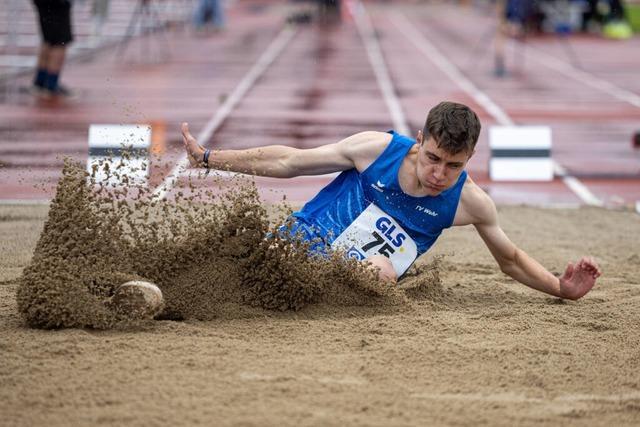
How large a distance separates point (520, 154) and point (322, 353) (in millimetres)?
5832

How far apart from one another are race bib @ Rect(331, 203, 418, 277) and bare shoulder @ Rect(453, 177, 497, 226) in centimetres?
31

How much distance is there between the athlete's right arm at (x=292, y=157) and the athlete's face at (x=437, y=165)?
40cm

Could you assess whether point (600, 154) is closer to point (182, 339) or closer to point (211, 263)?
point (211, 263)

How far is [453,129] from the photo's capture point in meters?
4.36

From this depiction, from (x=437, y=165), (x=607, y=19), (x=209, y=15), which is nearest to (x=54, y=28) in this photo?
(x=437, y=165)

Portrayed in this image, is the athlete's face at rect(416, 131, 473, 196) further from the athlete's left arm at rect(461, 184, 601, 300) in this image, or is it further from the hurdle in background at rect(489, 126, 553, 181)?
the hurdle in background at rect(489, 126, 553, 181)

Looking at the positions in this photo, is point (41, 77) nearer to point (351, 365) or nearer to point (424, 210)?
point (424, 210)

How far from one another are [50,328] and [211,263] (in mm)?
892

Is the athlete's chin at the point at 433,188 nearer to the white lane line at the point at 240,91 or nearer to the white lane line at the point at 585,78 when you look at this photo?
the white lane line at the point at 240,91

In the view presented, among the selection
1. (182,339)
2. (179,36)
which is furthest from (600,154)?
(179,36)

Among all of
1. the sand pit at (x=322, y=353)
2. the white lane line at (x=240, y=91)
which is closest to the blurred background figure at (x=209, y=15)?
the white lane line at (x=240, y=91)

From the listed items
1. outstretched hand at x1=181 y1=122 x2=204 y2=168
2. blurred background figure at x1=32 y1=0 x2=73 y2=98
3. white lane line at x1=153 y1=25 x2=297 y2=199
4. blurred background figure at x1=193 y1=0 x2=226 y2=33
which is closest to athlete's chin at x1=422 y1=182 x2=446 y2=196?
outstretched hand at x1=181 y1=122 x2=204 y2=168

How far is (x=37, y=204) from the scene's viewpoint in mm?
7762

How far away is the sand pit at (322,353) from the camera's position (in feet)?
11.5
